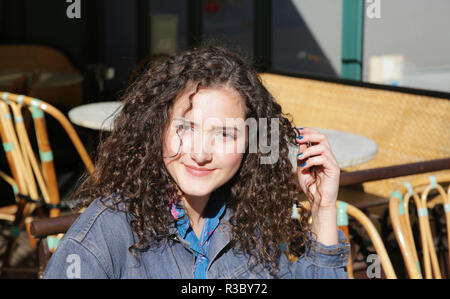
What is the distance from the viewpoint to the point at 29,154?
8.35 ft

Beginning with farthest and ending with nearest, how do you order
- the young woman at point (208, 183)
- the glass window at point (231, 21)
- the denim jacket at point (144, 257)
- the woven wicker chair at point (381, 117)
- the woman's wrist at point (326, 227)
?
the glass window at point (231, 21)
the woven wicker chair at point (381, 117)
the woman's wrist at point (326, 227)
the young woman at point (208, 183)
the denim jacket at point (144, 257)

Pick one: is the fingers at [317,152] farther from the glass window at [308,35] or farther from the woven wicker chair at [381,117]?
the glass window at [308,35]

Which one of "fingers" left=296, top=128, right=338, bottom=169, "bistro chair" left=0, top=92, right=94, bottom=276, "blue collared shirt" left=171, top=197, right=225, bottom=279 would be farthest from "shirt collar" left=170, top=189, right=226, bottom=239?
"bistro chair" left=0, top=92, right=94, bottom=276

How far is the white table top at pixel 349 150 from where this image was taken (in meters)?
2.50

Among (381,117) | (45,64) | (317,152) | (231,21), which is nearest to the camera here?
(317,152)

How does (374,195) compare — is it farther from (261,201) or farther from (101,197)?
(101,197)

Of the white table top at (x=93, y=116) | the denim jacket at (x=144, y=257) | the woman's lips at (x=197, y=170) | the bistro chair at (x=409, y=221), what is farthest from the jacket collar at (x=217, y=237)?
the white table top at (x=93, y=116)

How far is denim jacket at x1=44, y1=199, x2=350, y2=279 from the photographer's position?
1.08 meters

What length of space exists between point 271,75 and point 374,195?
55.2 inches

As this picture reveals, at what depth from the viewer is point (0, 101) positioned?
2.58 m

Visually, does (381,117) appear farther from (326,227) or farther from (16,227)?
(326,227)

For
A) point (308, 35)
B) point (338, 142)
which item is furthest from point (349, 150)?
point (308, 35)

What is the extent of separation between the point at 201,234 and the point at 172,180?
0.46 feet
